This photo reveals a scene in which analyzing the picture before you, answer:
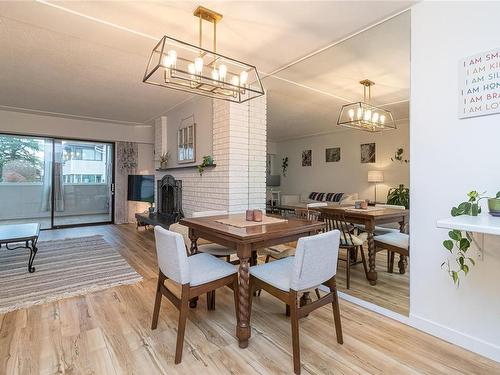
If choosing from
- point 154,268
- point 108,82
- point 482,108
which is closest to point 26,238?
point 154,268

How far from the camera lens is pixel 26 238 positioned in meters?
3.02

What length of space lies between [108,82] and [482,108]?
4361 mm

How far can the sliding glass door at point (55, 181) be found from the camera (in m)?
5.56

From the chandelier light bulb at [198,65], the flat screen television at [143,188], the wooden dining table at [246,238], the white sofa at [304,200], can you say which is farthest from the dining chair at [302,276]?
the flat screen television at [143,188]

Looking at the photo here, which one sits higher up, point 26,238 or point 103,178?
point 103,178

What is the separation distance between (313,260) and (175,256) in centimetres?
86

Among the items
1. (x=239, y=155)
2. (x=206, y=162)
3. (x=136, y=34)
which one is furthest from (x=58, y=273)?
(x=136, y=34)

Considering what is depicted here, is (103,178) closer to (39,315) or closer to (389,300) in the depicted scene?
(39,315)

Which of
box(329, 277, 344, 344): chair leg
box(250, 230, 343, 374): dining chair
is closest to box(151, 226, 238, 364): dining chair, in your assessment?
box(250, 230, 343, 374): dining chair

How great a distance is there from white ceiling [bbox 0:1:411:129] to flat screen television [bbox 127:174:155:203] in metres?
Result: 2.73

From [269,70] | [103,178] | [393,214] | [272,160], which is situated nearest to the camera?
[393,214]

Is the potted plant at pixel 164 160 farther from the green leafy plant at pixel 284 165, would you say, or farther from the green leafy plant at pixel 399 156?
the green leafy plant at pixel 399 156

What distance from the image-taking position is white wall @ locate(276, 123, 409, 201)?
230 cm

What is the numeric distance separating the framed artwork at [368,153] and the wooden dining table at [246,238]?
0.94 m
